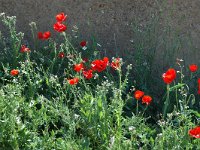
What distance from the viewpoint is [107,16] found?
15.7ft

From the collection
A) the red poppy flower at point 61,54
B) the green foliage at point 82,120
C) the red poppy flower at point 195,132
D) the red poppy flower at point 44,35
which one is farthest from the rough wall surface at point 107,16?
the red poppy flower at point 195,132

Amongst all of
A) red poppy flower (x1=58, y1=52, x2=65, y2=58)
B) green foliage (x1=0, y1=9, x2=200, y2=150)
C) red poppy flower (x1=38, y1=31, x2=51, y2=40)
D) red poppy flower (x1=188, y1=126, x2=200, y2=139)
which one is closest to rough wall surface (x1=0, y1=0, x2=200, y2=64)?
red poppy flower (x1=38, y1=31, x2=51, y2=40)

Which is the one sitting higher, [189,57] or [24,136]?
[189,57]

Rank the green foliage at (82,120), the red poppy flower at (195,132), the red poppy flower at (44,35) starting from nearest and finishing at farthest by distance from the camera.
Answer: the red poppy flower at (195,132) → the green foliage at (82,120) → the red poppy flower at (44,35)

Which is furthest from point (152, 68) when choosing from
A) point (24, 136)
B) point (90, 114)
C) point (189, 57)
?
point (24, 136)

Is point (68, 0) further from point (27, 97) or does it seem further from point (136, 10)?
point (27, 97)

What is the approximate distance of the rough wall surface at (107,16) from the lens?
182 inches

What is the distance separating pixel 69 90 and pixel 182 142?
1.02m

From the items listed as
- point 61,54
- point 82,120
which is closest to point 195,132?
point 82,120

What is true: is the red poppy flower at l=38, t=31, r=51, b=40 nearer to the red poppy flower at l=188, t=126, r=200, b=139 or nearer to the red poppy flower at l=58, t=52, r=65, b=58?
the red poppy flower at l=58, t=52, r=65, b=58

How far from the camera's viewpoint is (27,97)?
4.07m

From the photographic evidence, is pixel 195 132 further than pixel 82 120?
No

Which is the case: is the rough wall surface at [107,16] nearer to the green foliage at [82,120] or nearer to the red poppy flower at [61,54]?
the red poppy flower at [61,54]

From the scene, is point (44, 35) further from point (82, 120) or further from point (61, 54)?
point (82, 120)
